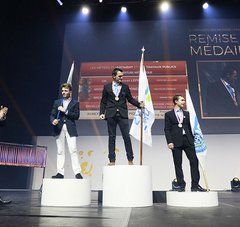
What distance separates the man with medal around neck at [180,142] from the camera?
10.9ft

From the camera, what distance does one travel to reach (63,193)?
314cm

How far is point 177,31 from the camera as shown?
645 cm

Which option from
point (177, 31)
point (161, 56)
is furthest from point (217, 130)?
point (177, 31)

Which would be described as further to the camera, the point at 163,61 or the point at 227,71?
the point at 163,61

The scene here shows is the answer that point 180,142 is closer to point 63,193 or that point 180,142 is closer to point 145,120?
point 145,120

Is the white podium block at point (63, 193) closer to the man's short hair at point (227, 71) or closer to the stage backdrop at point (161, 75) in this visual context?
the stage backdrop at point (161, 75)

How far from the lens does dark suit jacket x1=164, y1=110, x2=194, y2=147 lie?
337 cm

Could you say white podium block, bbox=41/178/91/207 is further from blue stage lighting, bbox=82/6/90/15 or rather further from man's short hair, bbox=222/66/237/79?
blue stage lighting, bbox=82/6/90/15

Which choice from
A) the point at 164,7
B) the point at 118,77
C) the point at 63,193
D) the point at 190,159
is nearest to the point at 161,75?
the point at 164,7

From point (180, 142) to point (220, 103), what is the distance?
2.78 m

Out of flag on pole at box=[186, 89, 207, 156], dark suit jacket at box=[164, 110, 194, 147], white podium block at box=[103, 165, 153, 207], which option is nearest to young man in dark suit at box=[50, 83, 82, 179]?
white podium block at box=[103, 165, 153, 207]

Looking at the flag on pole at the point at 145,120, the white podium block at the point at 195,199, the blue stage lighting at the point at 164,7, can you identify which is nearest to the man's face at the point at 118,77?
the flag on pole at the point at 145,120

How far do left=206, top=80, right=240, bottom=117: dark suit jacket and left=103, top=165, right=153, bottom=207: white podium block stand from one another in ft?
10.4

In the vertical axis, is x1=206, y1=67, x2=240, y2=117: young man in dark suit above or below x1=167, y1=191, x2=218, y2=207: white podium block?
above
